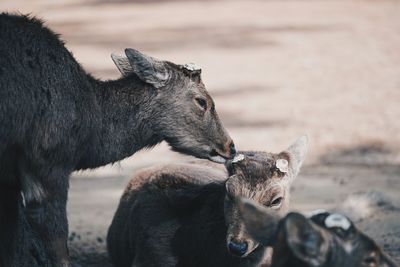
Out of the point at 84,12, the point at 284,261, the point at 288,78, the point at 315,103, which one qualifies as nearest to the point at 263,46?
the point at 288,78

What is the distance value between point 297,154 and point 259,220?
10.2ft

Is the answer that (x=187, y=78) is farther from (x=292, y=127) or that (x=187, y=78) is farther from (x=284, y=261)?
(x=292, y=127)

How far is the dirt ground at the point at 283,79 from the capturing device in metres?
12.5

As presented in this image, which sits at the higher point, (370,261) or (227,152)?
(227,152)

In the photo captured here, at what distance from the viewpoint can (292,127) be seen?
15.6 meters

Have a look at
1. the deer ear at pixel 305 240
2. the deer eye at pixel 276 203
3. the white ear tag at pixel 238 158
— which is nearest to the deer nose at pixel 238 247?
the deer eye at pixel 276 203

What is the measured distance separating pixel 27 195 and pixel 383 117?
8815 millimetres

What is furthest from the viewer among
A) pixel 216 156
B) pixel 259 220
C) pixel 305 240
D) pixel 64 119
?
pixel 216 156

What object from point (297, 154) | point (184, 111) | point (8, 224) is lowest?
point (8, 224)

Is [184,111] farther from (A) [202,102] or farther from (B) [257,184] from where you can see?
(B) [257,184]

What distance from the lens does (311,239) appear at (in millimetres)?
6480

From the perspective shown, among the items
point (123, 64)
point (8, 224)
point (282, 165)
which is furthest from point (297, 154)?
point (8, 224)

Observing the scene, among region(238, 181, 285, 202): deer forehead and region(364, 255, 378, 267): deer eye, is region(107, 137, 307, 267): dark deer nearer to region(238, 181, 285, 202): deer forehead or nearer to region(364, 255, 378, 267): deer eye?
region(238, 181, 285, 202): deer forehead

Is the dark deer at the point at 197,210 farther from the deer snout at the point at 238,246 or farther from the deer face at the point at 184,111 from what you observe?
the deer face at the point at 184,111
